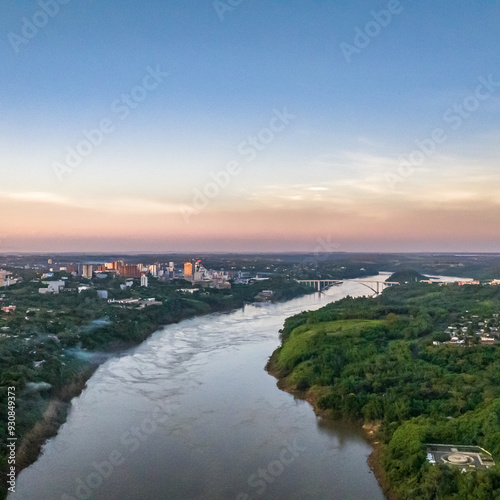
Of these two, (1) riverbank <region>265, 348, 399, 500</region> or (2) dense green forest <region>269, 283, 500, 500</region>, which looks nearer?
(2) dense green forest <region>269, 283, 500, 500</region>

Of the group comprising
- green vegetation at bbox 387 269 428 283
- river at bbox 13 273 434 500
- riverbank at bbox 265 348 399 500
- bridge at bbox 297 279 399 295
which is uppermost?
green vegetation at bbox 387 269 428 283

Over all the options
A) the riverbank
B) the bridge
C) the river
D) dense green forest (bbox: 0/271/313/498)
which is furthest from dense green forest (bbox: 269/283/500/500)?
the bridge

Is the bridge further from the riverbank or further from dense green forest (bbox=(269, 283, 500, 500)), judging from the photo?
the riverbank

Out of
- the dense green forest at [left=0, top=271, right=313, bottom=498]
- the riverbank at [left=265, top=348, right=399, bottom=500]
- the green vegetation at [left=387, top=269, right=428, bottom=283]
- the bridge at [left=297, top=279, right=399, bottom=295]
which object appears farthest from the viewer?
the green vegetation at [left=387, top=269, right=428, bottom=283]

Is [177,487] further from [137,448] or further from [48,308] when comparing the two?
[48,308]

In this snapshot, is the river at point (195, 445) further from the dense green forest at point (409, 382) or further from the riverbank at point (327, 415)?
the dense green forest at point (409, 382)

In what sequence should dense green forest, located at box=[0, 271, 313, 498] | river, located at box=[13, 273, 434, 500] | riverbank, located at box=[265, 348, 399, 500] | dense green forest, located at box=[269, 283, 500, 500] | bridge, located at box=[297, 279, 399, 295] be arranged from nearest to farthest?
dense green forest, located at box=[269, 283, 500, 500]
river, located at box=[13, 273, 434, 500]
riverbank, located at box=[265, 348, 399, 500]
dense green forest, located at box=[0, 271, 313, 498]
bridge, located at box=[297, 279, 399, 295]

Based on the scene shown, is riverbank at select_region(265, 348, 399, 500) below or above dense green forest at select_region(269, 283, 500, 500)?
below

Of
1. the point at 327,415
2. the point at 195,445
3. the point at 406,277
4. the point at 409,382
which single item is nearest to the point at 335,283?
the point at 406,277
